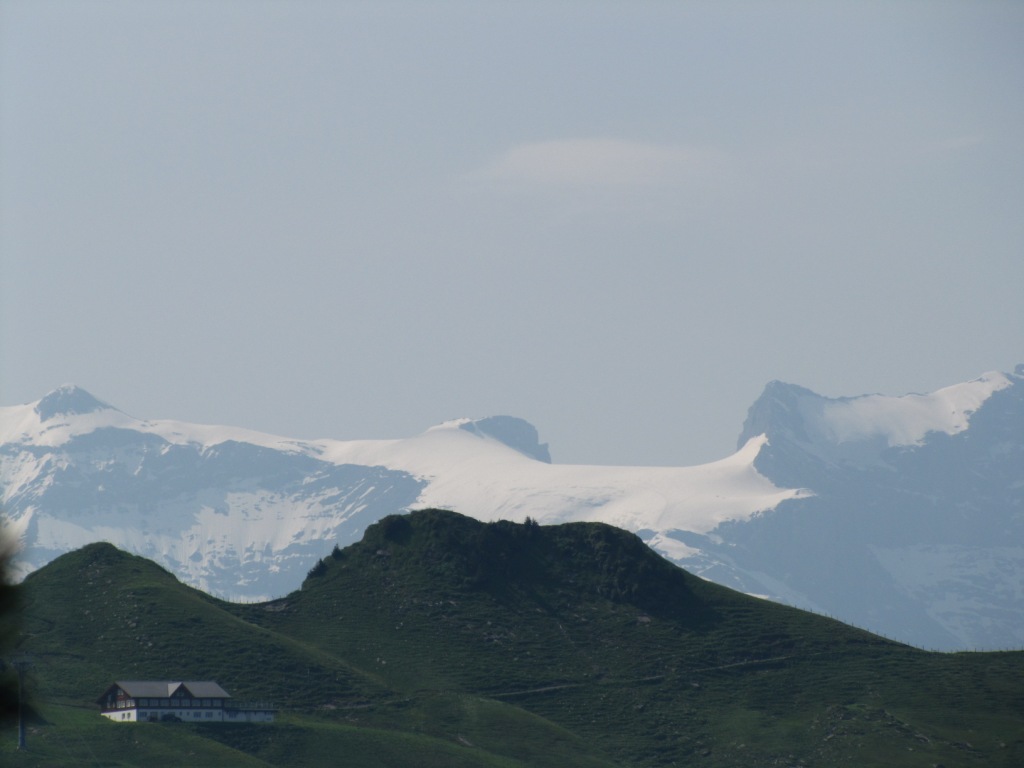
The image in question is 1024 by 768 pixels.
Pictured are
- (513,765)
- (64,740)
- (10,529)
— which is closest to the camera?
(10,529)

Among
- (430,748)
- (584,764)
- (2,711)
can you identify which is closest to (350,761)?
(430,748)

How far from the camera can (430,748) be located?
195 meters

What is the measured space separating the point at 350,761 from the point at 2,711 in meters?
169

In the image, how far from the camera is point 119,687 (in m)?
198

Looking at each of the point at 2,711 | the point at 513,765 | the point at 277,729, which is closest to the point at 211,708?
the point at 277,729

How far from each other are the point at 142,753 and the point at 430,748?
34965 mm

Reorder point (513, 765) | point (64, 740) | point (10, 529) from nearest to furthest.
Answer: point (10, 529)
point (64, 740)
point (513, 765)

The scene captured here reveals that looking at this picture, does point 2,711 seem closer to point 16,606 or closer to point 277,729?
point 16,606

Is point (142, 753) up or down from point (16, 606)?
down

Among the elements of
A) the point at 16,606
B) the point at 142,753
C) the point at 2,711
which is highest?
the point at 16,606

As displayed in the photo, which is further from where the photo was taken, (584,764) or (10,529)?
(584,764)

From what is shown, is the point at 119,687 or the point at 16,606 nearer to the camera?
the point at 16,606

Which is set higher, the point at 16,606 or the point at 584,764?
the point at 16,606

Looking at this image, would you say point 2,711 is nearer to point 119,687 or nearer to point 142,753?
point 142,753
